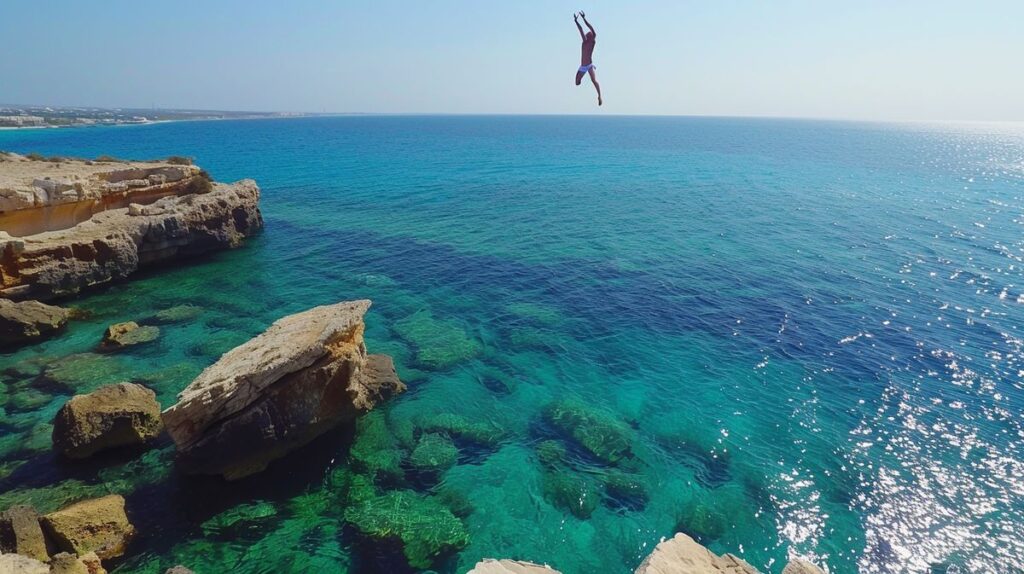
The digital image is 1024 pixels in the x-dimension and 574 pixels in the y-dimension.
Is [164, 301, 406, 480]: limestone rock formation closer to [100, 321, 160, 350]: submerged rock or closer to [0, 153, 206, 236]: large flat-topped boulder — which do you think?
[100, 321, 160, 350]: submerged rock

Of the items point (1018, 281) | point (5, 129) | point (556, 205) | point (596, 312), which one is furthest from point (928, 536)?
point (5, 129)

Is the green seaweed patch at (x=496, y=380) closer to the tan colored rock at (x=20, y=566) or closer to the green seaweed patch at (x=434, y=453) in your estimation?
the green seaweed patch at (x=434, y=453)

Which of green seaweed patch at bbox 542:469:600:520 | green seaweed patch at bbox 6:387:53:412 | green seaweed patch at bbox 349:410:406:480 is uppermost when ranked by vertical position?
green seaweed patch at bbox 6:387:53:412

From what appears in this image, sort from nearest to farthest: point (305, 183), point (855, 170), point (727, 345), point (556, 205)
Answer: point (727, 345)
point (556, 205)
point (305, 183)
point (855, 170)

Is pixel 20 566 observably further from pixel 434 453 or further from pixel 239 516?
pixel 434 453

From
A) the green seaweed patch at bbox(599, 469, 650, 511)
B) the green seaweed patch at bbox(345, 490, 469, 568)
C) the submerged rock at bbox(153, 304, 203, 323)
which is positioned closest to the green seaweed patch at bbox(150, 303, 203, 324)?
the submerged rock at bbox(153, 304, 203, 323)

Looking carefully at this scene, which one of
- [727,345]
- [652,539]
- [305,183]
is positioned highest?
[305,183]

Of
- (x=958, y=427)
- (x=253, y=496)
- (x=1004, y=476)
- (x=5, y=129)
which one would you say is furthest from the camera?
(x=5, y=129)

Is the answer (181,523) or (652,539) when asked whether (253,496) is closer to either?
(181,523)

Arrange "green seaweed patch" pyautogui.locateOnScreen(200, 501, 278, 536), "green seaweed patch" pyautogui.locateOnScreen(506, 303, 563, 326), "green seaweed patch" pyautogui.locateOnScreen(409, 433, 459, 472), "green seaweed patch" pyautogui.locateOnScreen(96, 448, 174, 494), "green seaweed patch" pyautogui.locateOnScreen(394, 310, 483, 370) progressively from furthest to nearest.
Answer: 1. "green seaweed patch" pyautogui.locateOnScreen(506, 303, 563, 326)
2. "green seaweed patch" pyautogui.locateOnScreen(394, 310, 483, 370)
3. "green seaweed patch" pyautogui.locateOnScreen(409, 433, 459, 472)
4. "green seaweed patch" pyautogui.locateOnScreen(96, 448, 174, 494)
5. "green seaweed patch" pyautogui.locateOnScreen(200, 501, 278, 536)
